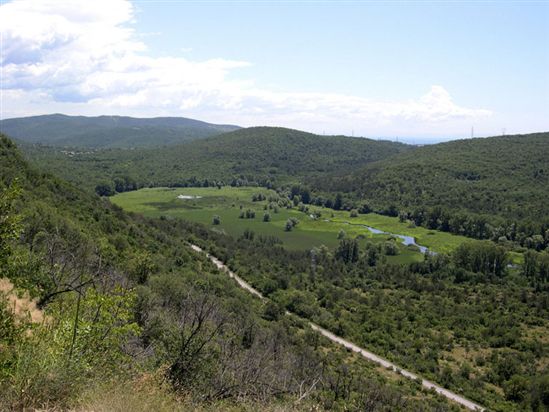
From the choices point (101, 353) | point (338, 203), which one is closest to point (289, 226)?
point (338, 203)

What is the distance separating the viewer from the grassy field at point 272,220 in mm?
110119

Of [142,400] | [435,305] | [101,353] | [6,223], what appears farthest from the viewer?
[435,305]

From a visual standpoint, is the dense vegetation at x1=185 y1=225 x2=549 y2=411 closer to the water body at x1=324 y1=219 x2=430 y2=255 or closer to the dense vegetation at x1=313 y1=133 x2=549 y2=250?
the water body at x1=324 y1=219 x2=430 y2=255

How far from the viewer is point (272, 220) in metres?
132

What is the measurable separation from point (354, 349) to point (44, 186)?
41268mm

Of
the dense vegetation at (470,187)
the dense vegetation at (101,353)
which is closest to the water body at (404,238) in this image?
the dense vegetation at (470,187)

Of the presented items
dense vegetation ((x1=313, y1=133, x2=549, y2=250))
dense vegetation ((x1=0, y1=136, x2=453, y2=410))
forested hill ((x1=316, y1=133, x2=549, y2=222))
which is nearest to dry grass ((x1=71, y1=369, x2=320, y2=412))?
dense vegetation ((x1=0, y1=136, x2=453, y2=410))

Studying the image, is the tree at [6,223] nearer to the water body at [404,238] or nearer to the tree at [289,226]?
the water body at [404,238]

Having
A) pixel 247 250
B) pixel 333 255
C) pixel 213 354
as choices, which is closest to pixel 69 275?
pixel 213 354

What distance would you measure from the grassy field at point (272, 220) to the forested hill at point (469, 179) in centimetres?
1602

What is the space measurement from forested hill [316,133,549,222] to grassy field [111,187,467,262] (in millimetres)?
16024

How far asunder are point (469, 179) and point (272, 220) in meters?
68.7

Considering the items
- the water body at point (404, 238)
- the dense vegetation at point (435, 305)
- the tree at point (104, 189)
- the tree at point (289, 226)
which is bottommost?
the dense vegetation at point (435, 305)

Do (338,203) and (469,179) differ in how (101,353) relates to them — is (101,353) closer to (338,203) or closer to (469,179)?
(338,203)
